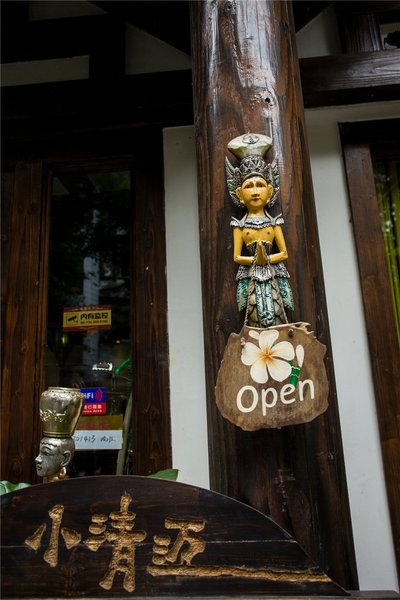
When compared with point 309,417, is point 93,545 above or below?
below

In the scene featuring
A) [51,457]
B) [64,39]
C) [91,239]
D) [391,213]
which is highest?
[64,39]

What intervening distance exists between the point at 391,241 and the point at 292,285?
137 cm

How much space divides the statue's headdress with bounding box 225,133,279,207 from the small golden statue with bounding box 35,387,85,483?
0.97 meters

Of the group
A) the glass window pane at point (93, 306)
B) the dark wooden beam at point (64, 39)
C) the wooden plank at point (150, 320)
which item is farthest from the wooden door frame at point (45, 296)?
the dark wooden beam at point (64, 39)

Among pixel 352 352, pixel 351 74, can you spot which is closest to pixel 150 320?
pixel 352 352

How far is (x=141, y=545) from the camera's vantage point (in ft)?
4.21

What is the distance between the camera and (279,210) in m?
1.64

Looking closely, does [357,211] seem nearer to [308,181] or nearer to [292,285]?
[308,181]

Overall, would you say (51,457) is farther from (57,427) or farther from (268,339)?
(268,339)

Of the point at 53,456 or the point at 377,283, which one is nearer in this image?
the point at 53,456

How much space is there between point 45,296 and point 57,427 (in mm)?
1117

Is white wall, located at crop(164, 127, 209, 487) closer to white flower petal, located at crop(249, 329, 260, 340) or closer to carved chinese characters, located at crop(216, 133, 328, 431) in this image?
carved chinese characters, located at crop(216, 133, 328, 431)

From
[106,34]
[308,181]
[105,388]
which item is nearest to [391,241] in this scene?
[308,181]

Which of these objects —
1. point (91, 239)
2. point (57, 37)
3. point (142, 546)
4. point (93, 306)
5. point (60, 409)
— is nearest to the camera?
point (142, 546)
